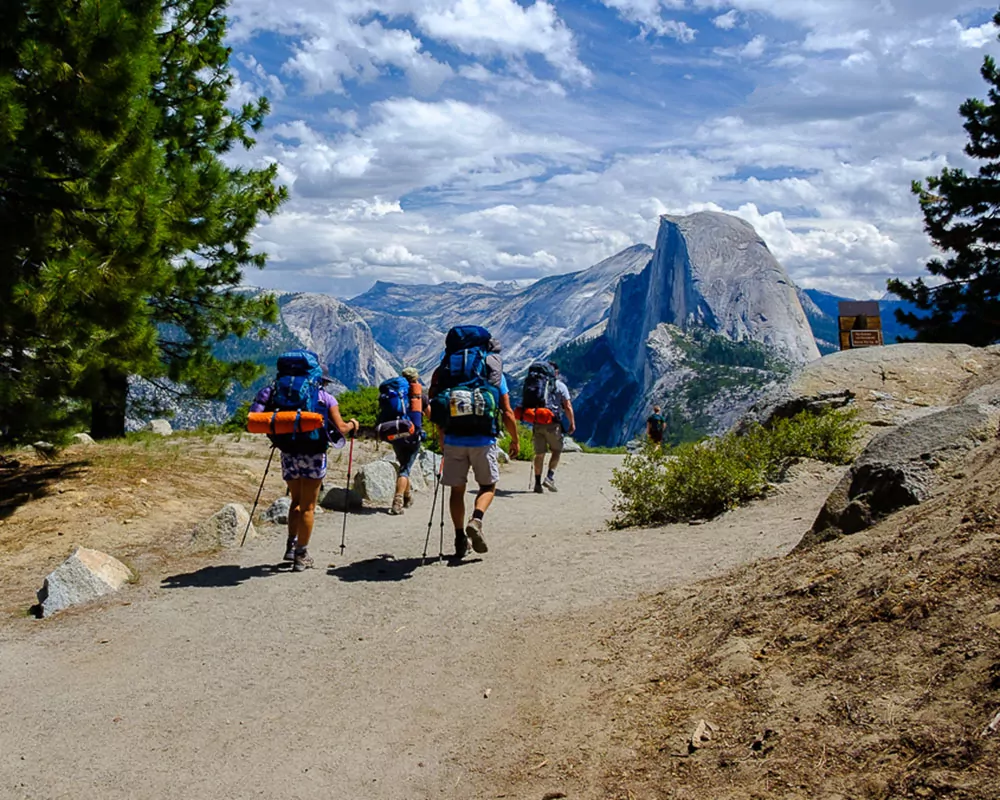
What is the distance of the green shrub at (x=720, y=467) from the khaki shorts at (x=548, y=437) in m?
3.49

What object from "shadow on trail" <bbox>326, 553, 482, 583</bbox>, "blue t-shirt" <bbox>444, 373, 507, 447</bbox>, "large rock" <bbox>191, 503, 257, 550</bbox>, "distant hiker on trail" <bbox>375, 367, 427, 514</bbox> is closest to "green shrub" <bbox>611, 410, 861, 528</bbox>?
"shadow on trail" <bbox>326, 553, 482, 583</bbox>

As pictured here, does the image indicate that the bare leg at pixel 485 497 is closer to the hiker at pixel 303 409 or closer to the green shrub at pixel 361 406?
the hiker at pixel 303 409

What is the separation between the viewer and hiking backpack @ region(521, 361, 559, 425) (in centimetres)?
1423

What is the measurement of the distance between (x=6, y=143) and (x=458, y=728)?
748cm

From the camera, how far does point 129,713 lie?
532cm

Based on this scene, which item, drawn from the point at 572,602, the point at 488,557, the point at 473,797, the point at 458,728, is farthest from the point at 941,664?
the point at 488,557

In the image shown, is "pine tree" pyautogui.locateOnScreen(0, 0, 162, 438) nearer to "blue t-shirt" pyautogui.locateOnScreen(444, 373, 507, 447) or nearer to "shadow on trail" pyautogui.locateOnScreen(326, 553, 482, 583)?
"shadow on trail" pyautogui.locateOnScreen(326, 553, 482, 583)

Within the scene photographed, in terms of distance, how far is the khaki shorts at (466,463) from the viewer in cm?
822

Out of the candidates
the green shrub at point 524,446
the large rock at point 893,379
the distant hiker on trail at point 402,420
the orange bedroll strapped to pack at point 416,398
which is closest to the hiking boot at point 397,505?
the distant hiker on trail at point 402,420

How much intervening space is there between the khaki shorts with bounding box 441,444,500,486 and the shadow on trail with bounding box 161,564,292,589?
2.02 metres

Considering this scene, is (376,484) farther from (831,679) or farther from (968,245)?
(968,245)

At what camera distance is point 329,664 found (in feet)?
19.5

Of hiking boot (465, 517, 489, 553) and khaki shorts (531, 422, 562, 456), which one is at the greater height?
khaki shorts (531, 422, 562, 456)

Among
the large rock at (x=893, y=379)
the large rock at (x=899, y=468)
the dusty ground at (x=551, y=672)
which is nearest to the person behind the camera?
the dusty ground at (x=551, y=672)
